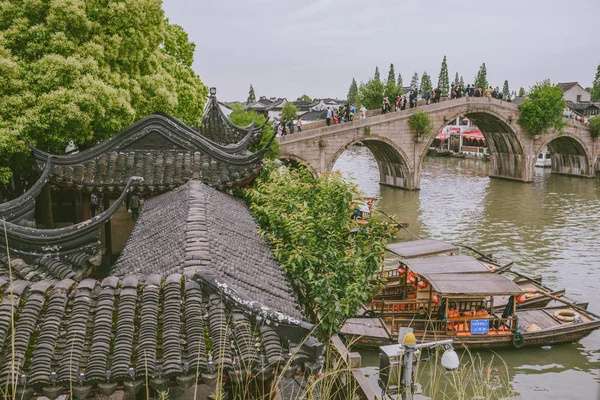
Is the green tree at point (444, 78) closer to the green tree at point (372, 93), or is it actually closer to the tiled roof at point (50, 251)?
the green tree at point (372, 93)

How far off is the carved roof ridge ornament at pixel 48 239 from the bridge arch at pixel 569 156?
38785 millimetres

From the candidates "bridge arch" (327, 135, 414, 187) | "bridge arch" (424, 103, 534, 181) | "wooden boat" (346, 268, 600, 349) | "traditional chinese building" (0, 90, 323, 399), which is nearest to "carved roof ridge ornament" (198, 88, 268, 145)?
"wooden boat" (346, 268, 600, 349)

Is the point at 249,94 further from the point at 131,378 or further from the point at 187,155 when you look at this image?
the point at 131,378

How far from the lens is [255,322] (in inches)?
174

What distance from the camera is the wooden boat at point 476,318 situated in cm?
1244

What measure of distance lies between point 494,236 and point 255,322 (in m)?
21.7

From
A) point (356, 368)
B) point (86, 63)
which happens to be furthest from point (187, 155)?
point (356, 368)

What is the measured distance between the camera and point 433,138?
3619cm

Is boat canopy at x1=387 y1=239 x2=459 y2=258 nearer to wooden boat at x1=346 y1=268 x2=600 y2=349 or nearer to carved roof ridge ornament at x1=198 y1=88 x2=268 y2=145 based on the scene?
wooden boat at x1=346 y1=268 x2=600 y2=349

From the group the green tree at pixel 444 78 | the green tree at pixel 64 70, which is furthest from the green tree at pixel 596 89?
the green tree at pixel 64 70

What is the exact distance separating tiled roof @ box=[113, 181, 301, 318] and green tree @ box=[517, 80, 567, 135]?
3406 centimetres

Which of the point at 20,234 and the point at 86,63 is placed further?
the point at 86,63

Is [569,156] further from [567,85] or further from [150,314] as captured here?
[150,314]

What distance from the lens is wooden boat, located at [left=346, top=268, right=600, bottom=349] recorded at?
12.4 meters
